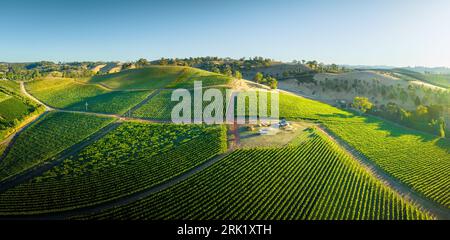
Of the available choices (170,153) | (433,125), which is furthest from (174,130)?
(433,125)

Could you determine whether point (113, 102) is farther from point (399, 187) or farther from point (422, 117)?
point (422, 117)

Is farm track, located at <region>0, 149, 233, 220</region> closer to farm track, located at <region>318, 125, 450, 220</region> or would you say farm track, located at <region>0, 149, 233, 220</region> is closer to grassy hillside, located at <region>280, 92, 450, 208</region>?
farm track, located at <region>318, 125, 450, 220</region>

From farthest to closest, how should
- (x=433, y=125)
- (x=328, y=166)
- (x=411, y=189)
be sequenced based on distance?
(x=433, y=125), (x=328, y=166), (x=411, y=189)

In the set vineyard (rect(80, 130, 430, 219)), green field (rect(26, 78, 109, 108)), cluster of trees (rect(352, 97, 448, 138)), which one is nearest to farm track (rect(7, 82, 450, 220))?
vineyard (rect(80, 130, 430, 219))

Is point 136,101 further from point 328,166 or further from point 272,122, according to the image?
point 328,166

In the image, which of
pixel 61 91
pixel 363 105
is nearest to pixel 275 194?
pixel 363 105

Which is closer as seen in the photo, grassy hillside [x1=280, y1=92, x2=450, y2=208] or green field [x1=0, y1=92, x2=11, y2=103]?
grassy hillside [x1=280, y1=92, x2=450, y2=208]
